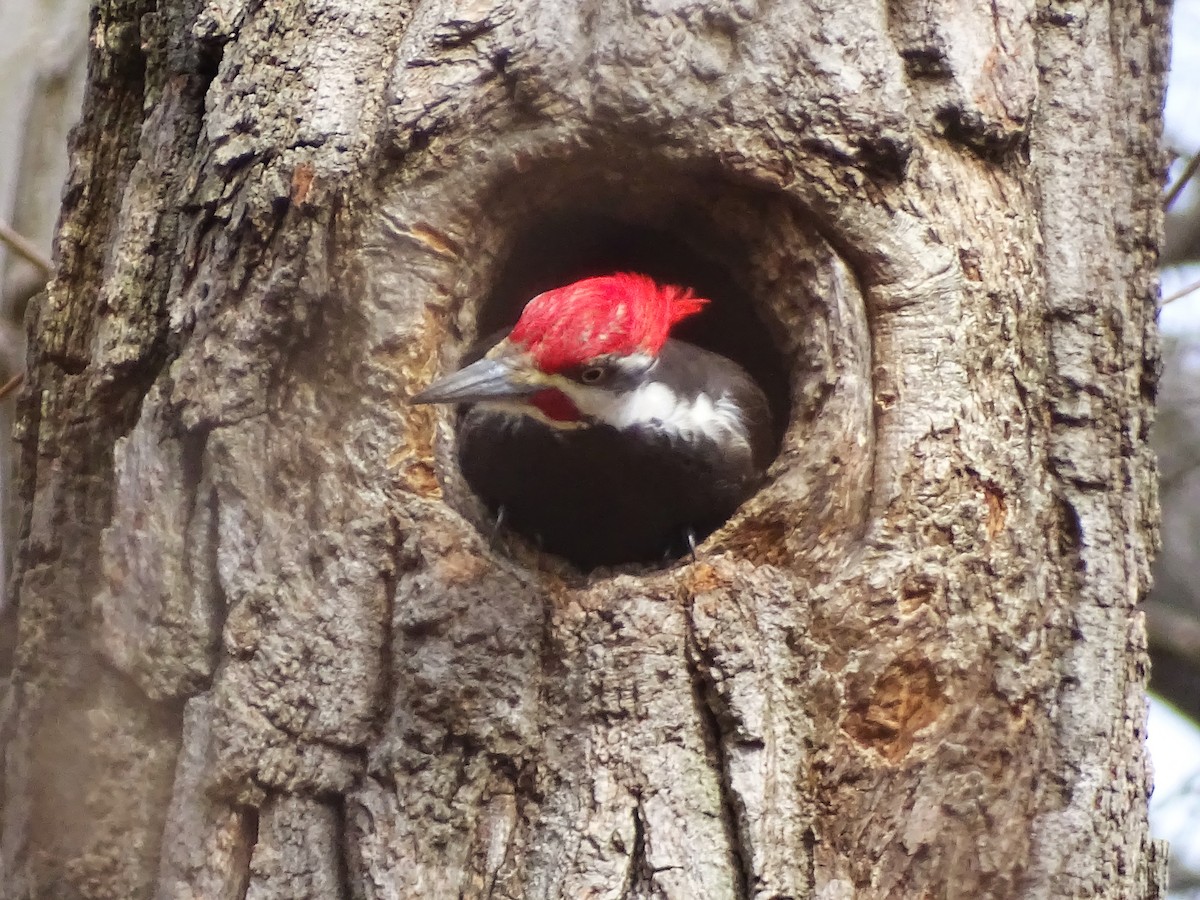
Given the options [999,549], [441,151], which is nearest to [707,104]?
[441,151]

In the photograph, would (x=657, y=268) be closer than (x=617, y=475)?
No

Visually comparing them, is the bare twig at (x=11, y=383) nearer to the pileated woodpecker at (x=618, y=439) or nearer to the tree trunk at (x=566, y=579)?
the tree trunk at (x=566, y=579)

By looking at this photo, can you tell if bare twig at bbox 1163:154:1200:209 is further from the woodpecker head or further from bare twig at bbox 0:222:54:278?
bare twig at bbox 0:222:54:278

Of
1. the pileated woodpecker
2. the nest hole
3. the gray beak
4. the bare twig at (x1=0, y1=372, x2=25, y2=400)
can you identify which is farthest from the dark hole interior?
the bare twig at (x1=0, y1=372, x2=25, y2=400)

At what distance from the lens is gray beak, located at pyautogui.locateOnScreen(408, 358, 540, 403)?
235 centimetres

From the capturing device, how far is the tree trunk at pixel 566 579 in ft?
6.91

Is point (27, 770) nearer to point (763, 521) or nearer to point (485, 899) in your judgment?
point (485, 899)

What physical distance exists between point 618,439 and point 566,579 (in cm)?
35

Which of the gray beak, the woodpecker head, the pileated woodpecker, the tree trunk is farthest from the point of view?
the pileated woodpecker

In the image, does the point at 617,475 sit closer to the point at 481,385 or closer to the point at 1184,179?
the point at 481,385

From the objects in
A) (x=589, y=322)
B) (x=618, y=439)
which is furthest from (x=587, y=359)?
(x=618, y=439)

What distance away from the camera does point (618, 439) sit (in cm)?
289

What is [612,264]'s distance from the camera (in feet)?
10.6

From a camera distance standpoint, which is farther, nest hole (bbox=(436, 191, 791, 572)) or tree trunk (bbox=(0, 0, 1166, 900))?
nest hole (bbox=(436, 191, 791, 572))
